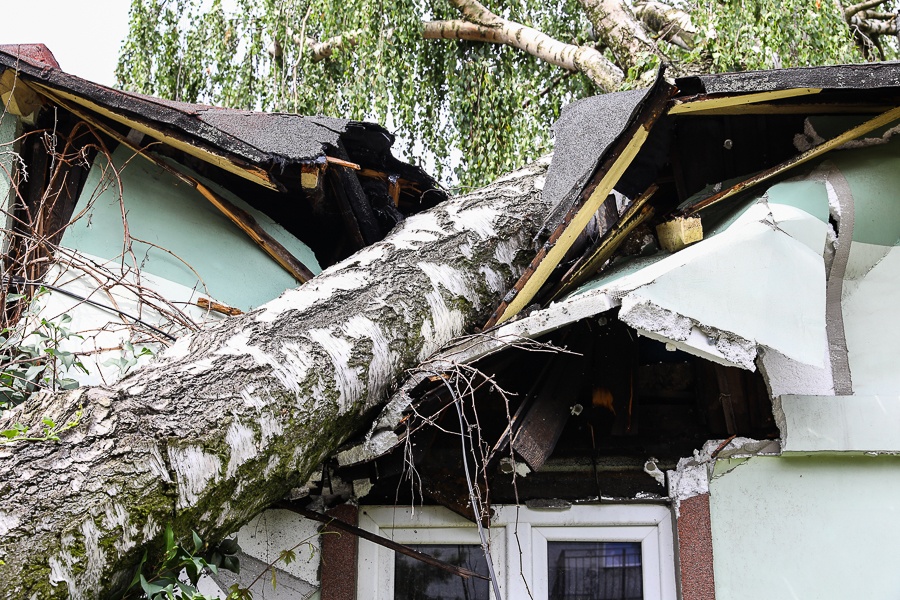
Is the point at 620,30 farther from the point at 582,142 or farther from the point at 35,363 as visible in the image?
the point at 35,363

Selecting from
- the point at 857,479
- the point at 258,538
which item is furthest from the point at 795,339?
the point at 258,538

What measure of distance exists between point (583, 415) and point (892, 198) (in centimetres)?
154

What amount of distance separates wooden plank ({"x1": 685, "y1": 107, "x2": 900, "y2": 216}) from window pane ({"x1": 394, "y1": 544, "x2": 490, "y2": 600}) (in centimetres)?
172

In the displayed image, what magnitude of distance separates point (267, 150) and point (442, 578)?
2070 mm

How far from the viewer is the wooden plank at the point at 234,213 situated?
4.29 metres

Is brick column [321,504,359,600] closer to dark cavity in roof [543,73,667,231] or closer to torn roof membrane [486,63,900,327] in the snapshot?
torn roof membrane [486,63,900,327]

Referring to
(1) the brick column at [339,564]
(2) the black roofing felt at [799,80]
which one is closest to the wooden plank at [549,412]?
(1) the brick column at [339,564]

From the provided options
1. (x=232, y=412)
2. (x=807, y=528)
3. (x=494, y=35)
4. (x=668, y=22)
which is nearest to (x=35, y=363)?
(x=232, y=412)

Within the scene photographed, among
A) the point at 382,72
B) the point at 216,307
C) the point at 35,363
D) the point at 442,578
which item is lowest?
the point at 442,578

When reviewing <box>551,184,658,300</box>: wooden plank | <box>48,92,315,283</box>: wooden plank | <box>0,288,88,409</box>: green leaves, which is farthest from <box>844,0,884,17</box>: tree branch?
<box>0,288,88,409</box>: green leaves

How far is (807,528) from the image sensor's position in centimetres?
340

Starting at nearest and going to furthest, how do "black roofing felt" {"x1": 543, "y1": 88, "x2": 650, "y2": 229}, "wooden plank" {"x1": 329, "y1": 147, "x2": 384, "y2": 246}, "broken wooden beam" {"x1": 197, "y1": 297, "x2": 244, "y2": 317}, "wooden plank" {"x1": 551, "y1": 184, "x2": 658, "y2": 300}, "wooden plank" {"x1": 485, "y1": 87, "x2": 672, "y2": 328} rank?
"wooden plank" {"x1": 485, "y1": 87, "x2": 672, "y2": 328} < "black roofing felt" {"x1": 543, "y1": 88, "x2": 650, "y2": 229} < "wooden plank" {"x1": 551, "y1": 184, "x2": 658, "y2": 300} < "broken wooden beam" {"x1": 197, "y1": 297, "x2": 244, "y2": 317} < "wooden plank" {"x1": 329, "y1": 147, "x2": 384, "y2": 246}

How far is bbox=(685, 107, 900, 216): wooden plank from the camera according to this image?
3.43 metres

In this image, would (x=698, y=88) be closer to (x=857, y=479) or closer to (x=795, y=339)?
(x=795, y=339)
